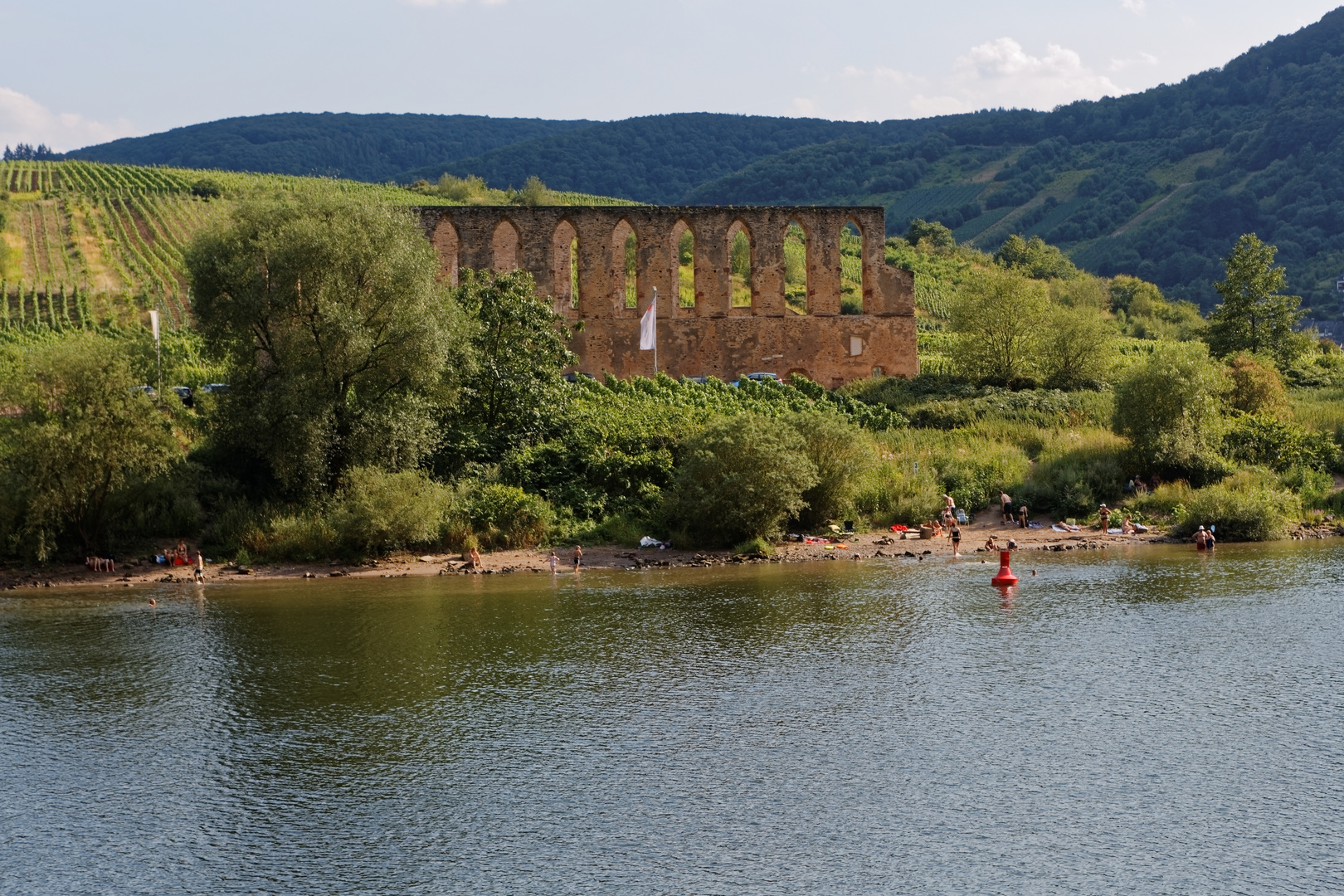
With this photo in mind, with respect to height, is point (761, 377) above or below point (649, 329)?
below

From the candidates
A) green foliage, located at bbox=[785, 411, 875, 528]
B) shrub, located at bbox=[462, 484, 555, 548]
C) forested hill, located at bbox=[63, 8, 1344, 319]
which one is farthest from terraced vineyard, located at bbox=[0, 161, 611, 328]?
forested hill, located at bbox=[63, 8, 1344, 319]

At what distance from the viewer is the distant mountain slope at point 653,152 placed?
17350 centimetres

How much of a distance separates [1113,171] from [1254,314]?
82629 mm

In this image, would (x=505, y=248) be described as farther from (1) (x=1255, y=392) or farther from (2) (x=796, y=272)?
(2) (x=796, y=272)

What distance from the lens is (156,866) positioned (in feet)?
46.0

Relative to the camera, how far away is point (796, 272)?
75.4 metres

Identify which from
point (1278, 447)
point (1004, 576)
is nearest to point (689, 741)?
point (1004, 576)

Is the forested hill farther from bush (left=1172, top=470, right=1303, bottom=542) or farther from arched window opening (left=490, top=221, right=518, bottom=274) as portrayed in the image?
bush (left=1172, top=470, right=1303, bottom=542)

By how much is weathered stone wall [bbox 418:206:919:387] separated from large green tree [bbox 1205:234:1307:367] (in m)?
12.5

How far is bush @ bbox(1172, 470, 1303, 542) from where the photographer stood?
32875mm

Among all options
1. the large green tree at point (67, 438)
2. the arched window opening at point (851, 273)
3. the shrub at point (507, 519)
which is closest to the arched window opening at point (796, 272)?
the arched window opening at point (851, 273)

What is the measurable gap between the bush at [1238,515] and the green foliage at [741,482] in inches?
387

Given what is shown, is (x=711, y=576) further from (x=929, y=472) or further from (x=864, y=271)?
(x=864, y=271)

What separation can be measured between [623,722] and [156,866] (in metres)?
6.54
